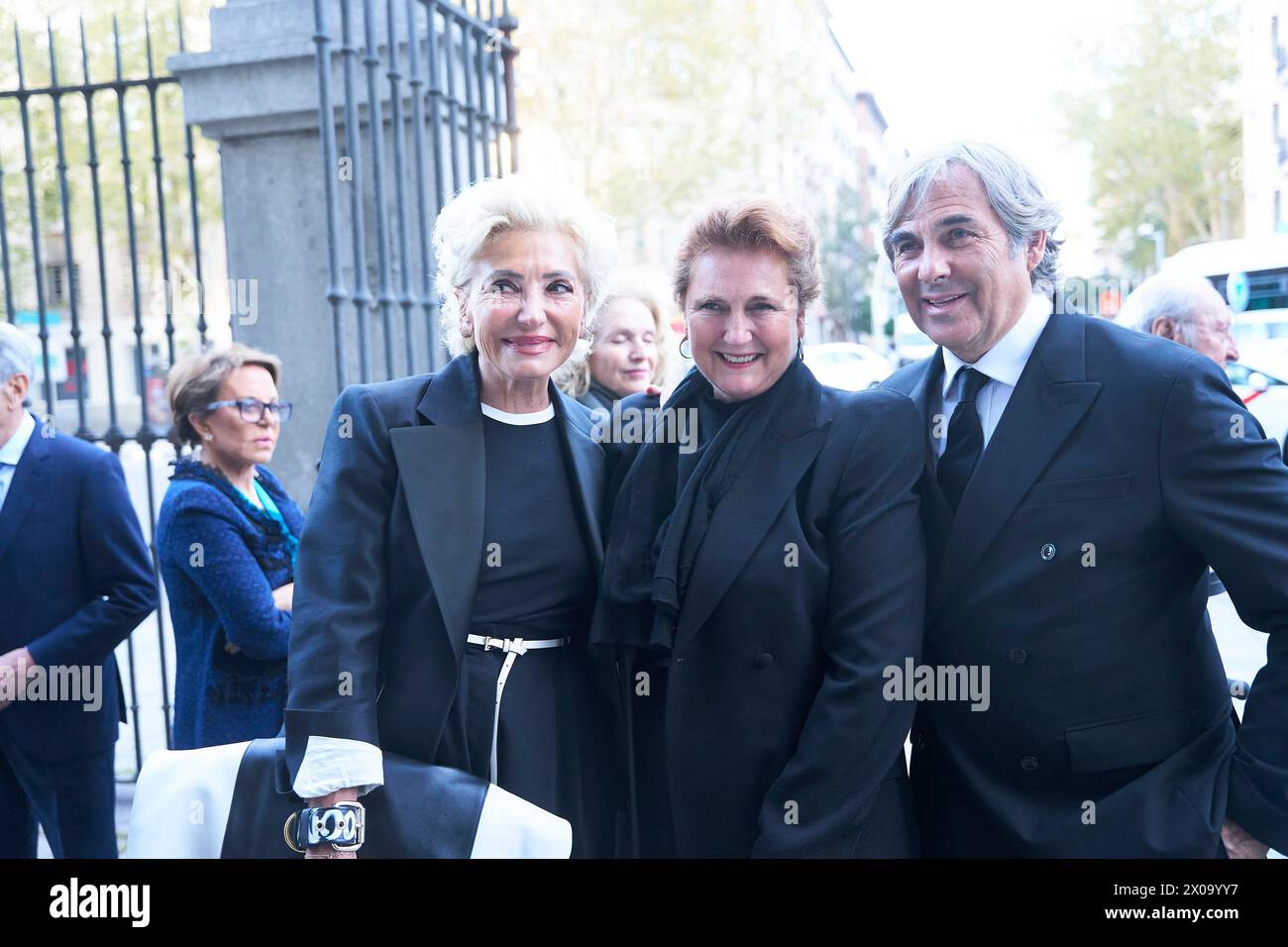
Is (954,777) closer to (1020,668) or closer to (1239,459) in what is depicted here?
(1020,668)

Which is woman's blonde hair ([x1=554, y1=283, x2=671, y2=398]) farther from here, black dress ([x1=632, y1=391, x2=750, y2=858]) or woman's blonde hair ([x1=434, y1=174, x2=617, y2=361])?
black dress ([x1=632, y1=391, x2=750, y2=858])

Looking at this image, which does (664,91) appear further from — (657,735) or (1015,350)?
(657,735)

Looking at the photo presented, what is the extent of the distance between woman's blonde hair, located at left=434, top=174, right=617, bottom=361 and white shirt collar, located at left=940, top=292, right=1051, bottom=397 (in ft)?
2.95

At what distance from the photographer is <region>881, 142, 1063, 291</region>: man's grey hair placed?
2.42m

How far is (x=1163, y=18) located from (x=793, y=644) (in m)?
34.3

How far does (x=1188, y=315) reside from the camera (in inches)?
184

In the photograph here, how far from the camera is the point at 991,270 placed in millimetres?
2424

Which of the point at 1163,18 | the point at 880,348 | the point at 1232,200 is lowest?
the point at 880,348

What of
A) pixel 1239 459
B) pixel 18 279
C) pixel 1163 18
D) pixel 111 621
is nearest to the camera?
pixel 1239 459

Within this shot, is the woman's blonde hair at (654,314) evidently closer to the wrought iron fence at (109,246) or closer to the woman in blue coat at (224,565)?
the woman in blue coat at (224,565)

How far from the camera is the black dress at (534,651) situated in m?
2.48

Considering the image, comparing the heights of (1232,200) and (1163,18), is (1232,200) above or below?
below

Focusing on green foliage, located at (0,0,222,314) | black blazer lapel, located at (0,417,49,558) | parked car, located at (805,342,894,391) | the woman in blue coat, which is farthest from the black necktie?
parked car, located at (805,342,894,391)
